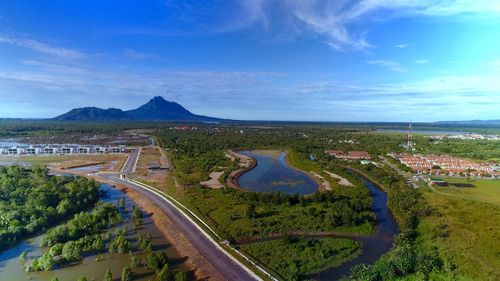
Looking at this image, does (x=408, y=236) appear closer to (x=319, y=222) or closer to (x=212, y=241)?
(x=319, y=222)

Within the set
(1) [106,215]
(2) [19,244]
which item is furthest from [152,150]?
(2) [19,244]

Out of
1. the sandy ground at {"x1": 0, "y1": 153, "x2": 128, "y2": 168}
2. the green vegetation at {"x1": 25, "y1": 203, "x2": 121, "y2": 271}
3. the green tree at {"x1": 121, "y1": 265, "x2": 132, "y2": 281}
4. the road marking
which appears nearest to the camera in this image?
the green tree at {"x1": 121, "y1": 265, "x2": 132, "y2": 281}

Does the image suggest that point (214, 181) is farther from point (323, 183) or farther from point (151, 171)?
point (323, 183)

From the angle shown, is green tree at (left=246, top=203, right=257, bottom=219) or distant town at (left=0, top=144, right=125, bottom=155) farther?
distant town at (left=0, top=144, right=125, bottom=155)

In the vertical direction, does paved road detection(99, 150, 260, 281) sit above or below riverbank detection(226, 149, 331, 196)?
below

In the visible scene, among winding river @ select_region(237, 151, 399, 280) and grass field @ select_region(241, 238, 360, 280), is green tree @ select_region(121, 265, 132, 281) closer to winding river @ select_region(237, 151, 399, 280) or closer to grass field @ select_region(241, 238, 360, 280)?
grass field @ select_region(241, 238, 360, 280)

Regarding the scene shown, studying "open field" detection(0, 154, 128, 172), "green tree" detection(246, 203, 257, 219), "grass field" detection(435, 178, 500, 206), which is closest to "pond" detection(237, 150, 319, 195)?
"green tree" detection(246, 203, 257, 219)

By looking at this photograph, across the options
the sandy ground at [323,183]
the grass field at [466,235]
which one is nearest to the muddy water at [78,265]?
the grass field at [466,235]

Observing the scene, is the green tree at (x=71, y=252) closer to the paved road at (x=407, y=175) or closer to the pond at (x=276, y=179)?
the pond at (x=276, y=179)
